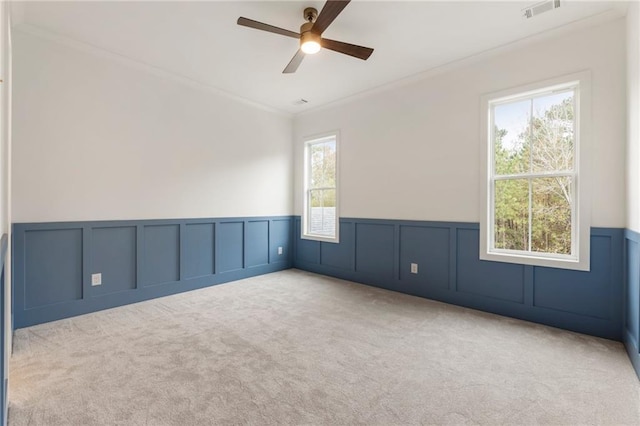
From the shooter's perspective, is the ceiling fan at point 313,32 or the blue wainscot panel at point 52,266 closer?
the ceiling fan at point 313,32

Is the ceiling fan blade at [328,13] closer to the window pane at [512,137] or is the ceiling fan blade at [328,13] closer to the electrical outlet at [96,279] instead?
the window pane at [512,137]

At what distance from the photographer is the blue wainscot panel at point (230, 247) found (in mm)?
4430

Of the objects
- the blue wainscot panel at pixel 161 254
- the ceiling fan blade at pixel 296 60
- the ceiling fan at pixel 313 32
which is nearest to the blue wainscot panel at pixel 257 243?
the blue wainscot panel at pixel 161 254

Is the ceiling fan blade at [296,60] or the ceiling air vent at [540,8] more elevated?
the ceiling air vent at [540,8]

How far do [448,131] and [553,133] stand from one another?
100 cm

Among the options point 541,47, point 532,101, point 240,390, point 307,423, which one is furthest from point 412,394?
point 541,47

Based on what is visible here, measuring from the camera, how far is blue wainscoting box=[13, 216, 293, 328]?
2898mm

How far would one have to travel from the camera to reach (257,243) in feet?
16.2

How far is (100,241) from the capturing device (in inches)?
131

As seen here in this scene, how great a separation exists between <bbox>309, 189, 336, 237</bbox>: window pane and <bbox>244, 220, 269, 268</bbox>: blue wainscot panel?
799 millimetres

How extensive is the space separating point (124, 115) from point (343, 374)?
352 cm

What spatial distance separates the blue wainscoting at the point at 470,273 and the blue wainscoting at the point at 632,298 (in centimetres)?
6

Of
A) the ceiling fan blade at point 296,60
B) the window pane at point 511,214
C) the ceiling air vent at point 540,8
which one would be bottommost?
the window pane at point 511,214

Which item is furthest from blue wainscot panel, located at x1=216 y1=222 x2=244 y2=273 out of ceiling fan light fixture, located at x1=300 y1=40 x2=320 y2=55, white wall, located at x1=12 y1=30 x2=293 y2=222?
ceiling fan light fixture, located at x1=300 y1=40 x2=320 y2=55
